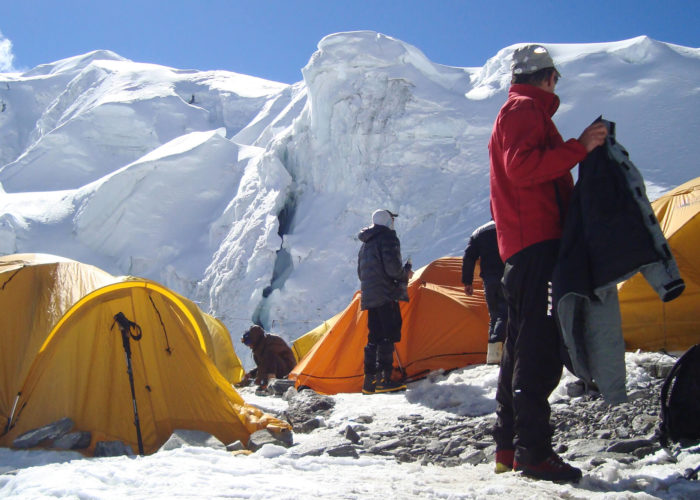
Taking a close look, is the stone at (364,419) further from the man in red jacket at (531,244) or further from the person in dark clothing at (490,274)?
the man in red jacket at (531,244)

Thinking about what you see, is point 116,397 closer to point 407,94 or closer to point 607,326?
point 607,326

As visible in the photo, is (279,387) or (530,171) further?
(279,387)

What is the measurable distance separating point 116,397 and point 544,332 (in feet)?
A: 10.2

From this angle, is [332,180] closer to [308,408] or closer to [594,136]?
[308,408]

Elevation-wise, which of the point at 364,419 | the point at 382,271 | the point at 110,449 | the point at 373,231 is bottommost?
the point at 110,449

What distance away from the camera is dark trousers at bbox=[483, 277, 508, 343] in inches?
198

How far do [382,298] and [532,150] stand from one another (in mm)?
3386

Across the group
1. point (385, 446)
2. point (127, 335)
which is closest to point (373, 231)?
point (127, 335)

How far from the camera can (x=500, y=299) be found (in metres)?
5.23

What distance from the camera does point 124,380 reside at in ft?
14.0

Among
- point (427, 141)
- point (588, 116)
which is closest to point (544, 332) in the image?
point (588, 116)

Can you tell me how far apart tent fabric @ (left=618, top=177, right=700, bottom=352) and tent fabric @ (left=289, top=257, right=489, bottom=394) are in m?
1.65

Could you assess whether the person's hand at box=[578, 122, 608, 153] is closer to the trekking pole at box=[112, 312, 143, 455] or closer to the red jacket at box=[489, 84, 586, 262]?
the red jacket at box=[489, 84, 586, 262]

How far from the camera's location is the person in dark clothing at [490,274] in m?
5.14
